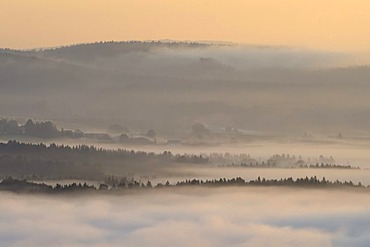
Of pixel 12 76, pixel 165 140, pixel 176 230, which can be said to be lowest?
pixel 176 230

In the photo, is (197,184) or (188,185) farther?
(197,184)

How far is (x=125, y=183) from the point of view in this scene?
1363 centimetres

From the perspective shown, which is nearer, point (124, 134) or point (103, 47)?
point (124, 134)

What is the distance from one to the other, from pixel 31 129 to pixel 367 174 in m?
4.86

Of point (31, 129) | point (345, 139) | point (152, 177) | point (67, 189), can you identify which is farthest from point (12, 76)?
point (345, 139)

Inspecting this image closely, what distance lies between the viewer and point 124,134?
13359 mm

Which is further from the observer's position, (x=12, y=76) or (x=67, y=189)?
(x=12, y=76)

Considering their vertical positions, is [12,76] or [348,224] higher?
[12,76]

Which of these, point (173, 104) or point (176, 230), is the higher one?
point (173, 104)

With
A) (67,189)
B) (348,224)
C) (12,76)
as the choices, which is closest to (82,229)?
(67,189)

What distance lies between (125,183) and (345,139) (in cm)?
317

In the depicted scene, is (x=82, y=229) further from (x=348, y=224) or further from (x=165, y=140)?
(x=348, y=224)

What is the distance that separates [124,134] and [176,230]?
5.34 feet

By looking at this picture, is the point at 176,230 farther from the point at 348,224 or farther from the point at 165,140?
the point at 348,224
